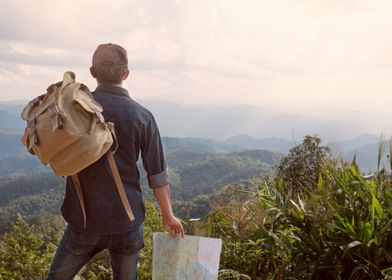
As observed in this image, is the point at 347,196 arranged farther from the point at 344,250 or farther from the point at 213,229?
the point at 213,229

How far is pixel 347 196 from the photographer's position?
3375 millimetres

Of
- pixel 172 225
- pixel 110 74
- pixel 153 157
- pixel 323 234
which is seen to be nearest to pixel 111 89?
pixel 110 74

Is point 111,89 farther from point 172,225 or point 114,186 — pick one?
point 172,225

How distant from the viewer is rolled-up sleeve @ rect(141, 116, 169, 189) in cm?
243

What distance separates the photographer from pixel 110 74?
239cm

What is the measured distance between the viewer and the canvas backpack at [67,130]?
2.06 metres

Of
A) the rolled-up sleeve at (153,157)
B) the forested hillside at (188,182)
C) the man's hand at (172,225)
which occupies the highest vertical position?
the rolled-up sleeve at (153,157)

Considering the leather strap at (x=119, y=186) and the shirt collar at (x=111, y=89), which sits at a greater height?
the shirt collar at (x=111, y=89)

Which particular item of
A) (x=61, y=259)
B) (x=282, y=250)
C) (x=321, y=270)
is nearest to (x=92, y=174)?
(x=61, y=259)

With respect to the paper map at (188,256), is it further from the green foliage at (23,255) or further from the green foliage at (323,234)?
the green foliage at (23,255)

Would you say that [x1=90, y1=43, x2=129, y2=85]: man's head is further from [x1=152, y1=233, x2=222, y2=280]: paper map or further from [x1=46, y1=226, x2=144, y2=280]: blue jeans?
[x1=152, y1=233, x2=222, y2=280]: paper map

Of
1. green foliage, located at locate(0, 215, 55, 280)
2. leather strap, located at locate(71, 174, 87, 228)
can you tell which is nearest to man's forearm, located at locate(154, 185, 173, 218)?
leather strap, located at locate(71, 174, 87, 228)

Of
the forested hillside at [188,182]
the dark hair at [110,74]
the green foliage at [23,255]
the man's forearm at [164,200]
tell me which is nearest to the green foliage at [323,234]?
the man's forearm at [164,200]

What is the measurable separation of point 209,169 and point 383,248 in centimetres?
16504
